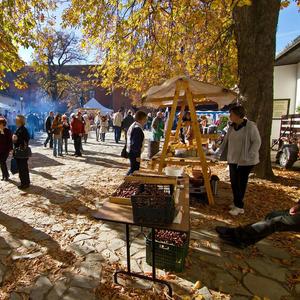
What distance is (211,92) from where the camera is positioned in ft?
19.1

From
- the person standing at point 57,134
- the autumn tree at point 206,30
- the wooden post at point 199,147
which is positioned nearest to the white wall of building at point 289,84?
the autumn tree at point 206,30

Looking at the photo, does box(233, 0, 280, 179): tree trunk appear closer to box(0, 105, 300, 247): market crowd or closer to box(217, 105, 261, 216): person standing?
box(0, 105, 300, 247): market crowd

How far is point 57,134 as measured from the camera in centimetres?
1160

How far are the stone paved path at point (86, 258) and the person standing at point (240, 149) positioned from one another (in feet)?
2.70

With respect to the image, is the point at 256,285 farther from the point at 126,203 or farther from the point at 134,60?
the point at 134,60

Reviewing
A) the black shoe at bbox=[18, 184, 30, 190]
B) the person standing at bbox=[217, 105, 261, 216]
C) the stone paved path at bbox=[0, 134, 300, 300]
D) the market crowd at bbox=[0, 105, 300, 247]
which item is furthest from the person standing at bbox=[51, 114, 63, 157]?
the person standing at bbox=[217, 105, 261, 216]

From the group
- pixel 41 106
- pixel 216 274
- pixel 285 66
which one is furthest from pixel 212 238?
pixel 41 106

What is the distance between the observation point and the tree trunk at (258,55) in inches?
273

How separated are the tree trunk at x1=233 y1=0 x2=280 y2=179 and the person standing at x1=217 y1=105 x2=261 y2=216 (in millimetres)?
2571

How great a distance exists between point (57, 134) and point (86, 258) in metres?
8.85

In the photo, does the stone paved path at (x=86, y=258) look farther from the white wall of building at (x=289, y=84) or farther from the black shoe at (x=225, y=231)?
the white wall of building at (x=289, y=84)

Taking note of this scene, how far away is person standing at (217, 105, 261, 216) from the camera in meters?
4.80

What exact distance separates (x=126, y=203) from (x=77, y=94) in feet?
148

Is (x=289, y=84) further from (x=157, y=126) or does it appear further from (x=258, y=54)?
(x=258, y=54)
